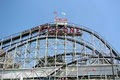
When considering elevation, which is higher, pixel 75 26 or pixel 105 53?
pixel 75 26

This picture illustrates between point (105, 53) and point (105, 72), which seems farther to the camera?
point (105, 53)

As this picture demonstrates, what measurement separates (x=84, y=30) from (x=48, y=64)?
6.90 meters

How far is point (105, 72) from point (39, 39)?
993 cm

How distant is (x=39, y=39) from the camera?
141ft

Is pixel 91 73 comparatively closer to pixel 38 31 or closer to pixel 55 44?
pixel 55 44

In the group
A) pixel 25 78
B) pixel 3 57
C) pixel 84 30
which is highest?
pixel 84 30

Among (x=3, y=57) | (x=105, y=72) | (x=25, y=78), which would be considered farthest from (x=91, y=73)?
(x=3, y=57)

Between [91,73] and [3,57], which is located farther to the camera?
[3,57]

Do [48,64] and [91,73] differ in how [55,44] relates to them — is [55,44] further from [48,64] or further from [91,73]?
[91,73]

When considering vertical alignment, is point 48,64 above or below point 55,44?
below

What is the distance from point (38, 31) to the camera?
1748 inches

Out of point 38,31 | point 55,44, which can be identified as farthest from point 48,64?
point 38,31

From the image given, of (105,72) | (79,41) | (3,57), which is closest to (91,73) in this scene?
(105,72)

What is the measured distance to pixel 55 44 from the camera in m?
41.7
